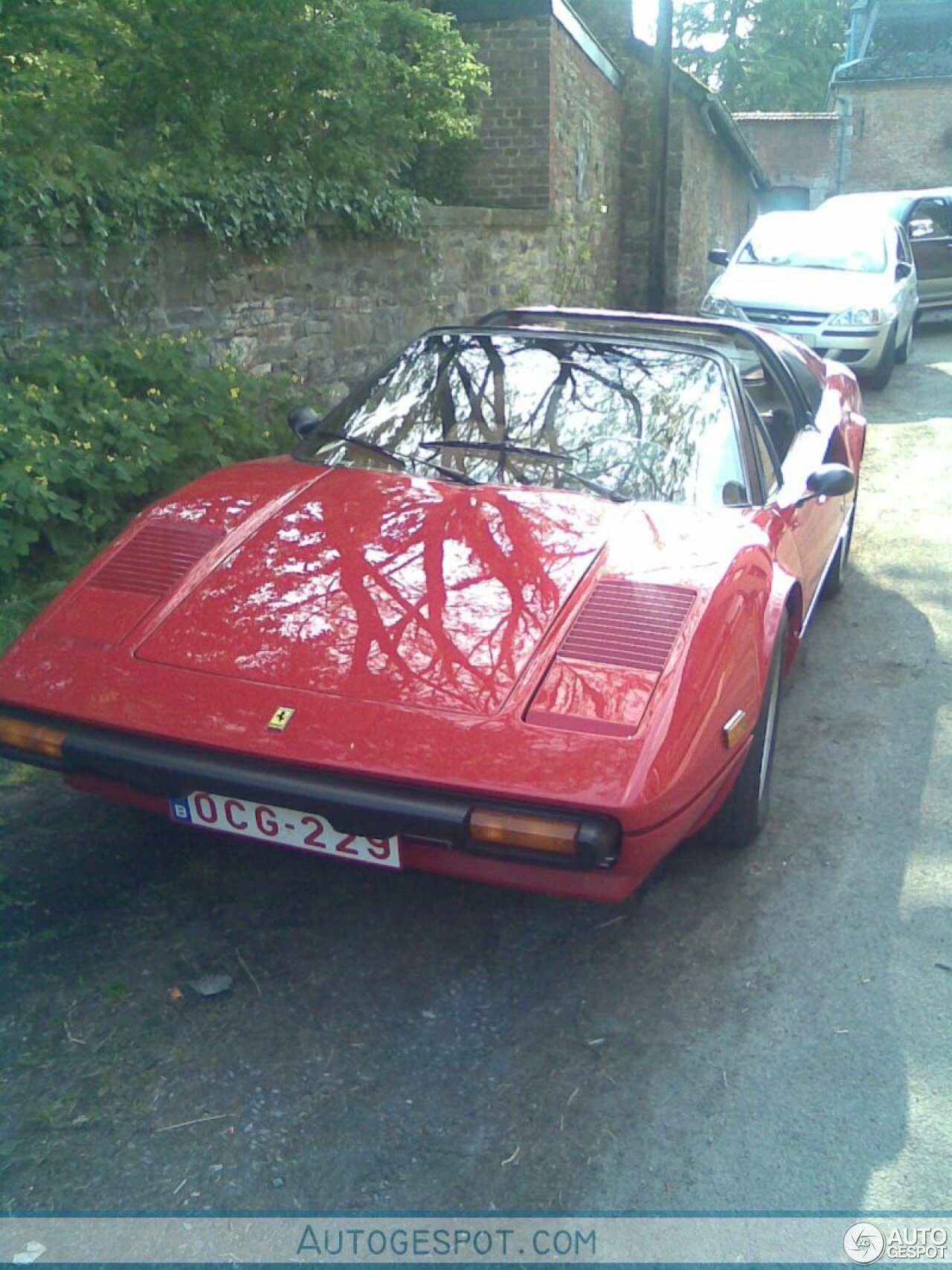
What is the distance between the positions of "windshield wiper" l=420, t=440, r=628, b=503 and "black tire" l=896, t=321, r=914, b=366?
1095 cm

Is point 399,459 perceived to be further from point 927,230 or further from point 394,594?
point 927,230

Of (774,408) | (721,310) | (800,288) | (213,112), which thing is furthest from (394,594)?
(800,288)

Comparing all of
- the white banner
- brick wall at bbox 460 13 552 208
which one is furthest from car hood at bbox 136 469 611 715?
brick wall at bbox 460 13 552 208

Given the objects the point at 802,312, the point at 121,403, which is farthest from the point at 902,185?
the point at 121,403

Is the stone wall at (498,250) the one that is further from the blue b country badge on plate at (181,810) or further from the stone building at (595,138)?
the blue b country badge on plate at (181,810)

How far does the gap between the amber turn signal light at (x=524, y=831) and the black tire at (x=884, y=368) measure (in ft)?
35.5

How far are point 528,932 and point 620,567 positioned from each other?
103 centimetres

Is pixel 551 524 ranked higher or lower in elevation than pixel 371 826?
higher

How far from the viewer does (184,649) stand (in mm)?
3084

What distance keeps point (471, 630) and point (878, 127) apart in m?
40.2

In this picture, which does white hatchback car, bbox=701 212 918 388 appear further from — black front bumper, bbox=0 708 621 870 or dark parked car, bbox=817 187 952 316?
black front bumper, bbox=0 708 621 870

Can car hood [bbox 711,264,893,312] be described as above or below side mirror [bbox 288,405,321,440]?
below

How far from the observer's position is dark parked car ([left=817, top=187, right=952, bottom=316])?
16953mm

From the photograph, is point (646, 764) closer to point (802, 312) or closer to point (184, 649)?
point (184, 649)
